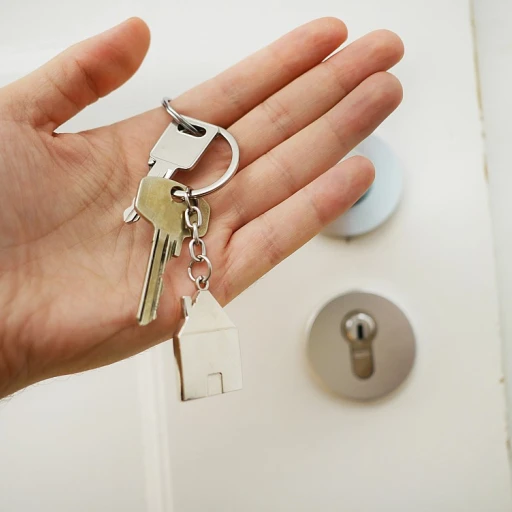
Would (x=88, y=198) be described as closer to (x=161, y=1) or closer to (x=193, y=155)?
(x=193, y=155)

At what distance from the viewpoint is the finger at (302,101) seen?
0.53 metres

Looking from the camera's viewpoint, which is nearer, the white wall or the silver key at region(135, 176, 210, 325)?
the silver key at region(135, 176, 210, 325)

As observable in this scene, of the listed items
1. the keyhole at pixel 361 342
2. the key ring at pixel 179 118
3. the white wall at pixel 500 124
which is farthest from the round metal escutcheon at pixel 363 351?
the key ring at pixel 179 118

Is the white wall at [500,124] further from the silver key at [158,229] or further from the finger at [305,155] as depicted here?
the silver key at [158,229]

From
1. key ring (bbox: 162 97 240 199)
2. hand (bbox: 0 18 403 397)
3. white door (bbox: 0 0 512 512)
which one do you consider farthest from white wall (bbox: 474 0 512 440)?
key ring (bbox: 162 97 240 199)

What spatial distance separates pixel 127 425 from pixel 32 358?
0.42 ft

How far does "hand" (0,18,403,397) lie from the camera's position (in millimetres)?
446

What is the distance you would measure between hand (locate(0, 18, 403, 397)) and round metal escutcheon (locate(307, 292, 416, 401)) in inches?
3.6

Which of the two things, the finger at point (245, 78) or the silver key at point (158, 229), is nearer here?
the silver key at point (158, 229)

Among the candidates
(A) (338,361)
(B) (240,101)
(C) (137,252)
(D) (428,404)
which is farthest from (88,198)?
(D) (428,404)

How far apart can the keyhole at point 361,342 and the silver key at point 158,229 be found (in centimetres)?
19

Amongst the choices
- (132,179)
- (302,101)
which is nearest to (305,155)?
(302,101)

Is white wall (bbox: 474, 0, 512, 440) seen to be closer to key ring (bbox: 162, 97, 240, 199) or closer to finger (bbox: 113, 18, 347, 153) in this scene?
finger (bbox: 113, 18, 347, 153)

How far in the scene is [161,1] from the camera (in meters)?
0.59
